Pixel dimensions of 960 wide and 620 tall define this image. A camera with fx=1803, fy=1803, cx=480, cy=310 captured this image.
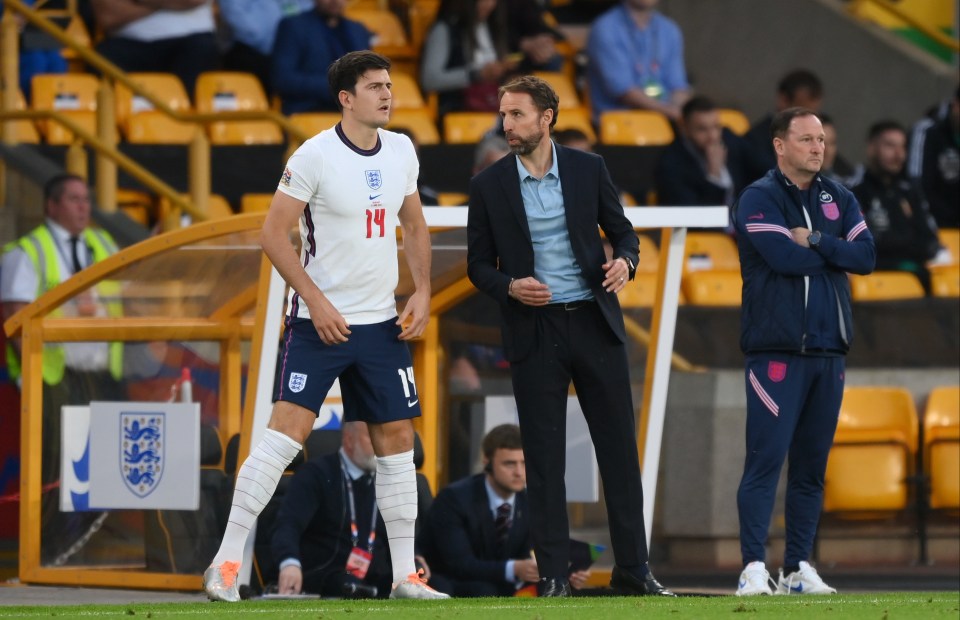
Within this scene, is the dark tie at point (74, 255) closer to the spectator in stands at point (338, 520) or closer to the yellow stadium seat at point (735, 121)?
the spectator in stands at point (338, 520)

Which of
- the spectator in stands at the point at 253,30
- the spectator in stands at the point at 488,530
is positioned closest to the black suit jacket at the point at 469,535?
the spectator in stands at the point at 488,530

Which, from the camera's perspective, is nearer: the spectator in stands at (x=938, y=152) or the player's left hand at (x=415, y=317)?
the player's left hand at (x=415, y=317)

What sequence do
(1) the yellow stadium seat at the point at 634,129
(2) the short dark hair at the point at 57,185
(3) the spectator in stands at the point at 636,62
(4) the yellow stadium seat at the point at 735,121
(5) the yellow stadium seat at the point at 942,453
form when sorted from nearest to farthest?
(2) the short dark hair at the point at 57,185 < (5) the yellow stadium seat at the point at 942,453 < (1) the yellow stadium seat at the point at 634,129 < (3) the spectator in stands at the point at 636,62 < (4) the yellow stadium seat at the point at 735,121

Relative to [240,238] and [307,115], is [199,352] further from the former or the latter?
[307,115]

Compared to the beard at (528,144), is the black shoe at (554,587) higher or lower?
lower

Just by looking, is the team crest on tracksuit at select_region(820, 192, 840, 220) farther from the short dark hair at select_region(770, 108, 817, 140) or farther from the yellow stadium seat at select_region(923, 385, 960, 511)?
the yellow stadium seat at select_region(923, 385, 960, 511)

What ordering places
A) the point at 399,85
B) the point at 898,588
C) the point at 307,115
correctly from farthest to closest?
the point at 399,85
the point at 307,115
the point at 898,588

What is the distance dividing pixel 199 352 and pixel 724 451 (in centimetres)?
316

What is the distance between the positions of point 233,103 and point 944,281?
519cm

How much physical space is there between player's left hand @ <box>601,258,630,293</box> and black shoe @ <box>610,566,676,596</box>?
44.4 inches

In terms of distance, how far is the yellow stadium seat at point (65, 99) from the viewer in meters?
12.5

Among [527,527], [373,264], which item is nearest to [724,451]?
[527,527]

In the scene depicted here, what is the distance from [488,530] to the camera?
325 inches

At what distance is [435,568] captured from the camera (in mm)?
8266
